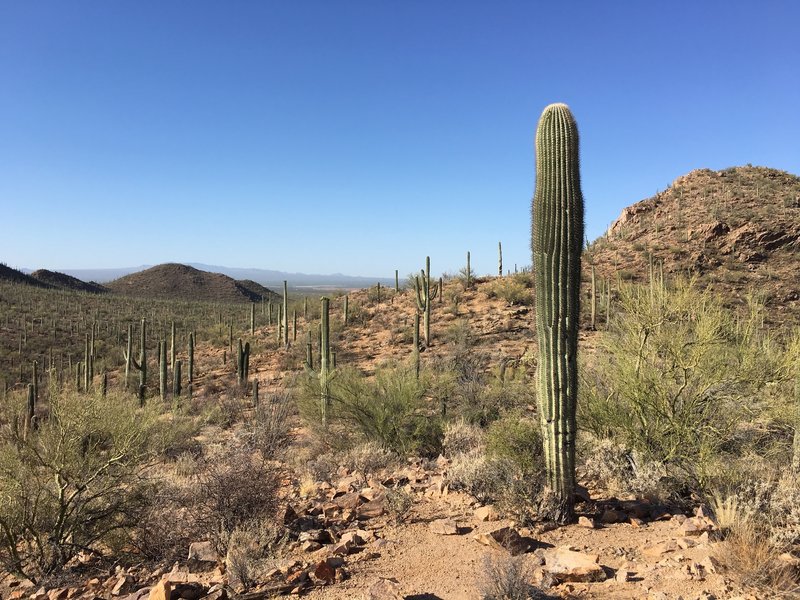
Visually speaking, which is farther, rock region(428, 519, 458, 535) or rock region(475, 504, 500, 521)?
rock region(475, 504, 500, 521)

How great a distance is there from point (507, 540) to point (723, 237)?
3199 centimetres

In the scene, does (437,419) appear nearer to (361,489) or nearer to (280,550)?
(361,489)

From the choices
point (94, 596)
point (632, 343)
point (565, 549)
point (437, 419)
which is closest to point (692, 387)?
point (632, 343)

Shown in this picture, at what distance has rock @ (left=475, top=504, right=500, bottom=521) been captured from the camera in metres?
5.99

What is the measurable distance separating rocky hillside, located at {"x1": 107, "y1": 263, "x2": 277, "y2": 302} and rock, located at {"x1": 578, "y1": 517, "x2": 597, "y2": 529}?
73.6 meters

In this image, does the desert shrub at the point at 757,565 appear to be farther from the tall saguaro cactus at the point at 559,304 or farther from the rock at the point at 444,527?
the rock at the point at 444,527

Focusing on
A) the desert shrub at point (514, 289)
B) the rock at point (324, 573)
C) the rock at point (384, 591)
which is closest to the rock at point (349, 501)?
the rock at point (324, 573)

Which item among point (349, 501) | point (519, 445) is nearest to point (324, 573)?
point (349, 501)

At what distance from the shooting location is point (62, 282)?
68.4m

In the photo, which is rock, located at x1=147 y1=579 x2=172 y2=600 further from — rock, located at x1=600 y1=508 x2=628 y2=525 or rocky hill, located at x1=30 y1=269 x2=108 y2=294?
rocky hill, located at x1=30 y1=269 x2=108 y2=294

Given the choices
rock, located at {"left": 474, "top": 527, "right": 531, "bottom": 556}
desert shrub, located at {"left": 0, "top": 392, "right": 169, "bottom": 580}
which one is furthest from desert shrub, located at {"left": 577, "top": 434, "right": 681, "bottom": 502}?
desert shrub, located at {"left": 0, "top": 392, "right": 169, "bottom": 580}

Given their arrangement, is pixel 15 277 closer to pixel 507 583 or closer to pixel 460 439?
pixel 460 439

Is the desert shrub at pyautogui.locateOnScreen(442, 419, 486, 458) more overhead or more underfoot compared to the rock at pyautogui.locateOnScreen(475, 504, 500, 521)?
more underfoot

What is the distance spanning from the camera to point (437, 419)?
11023 mm
